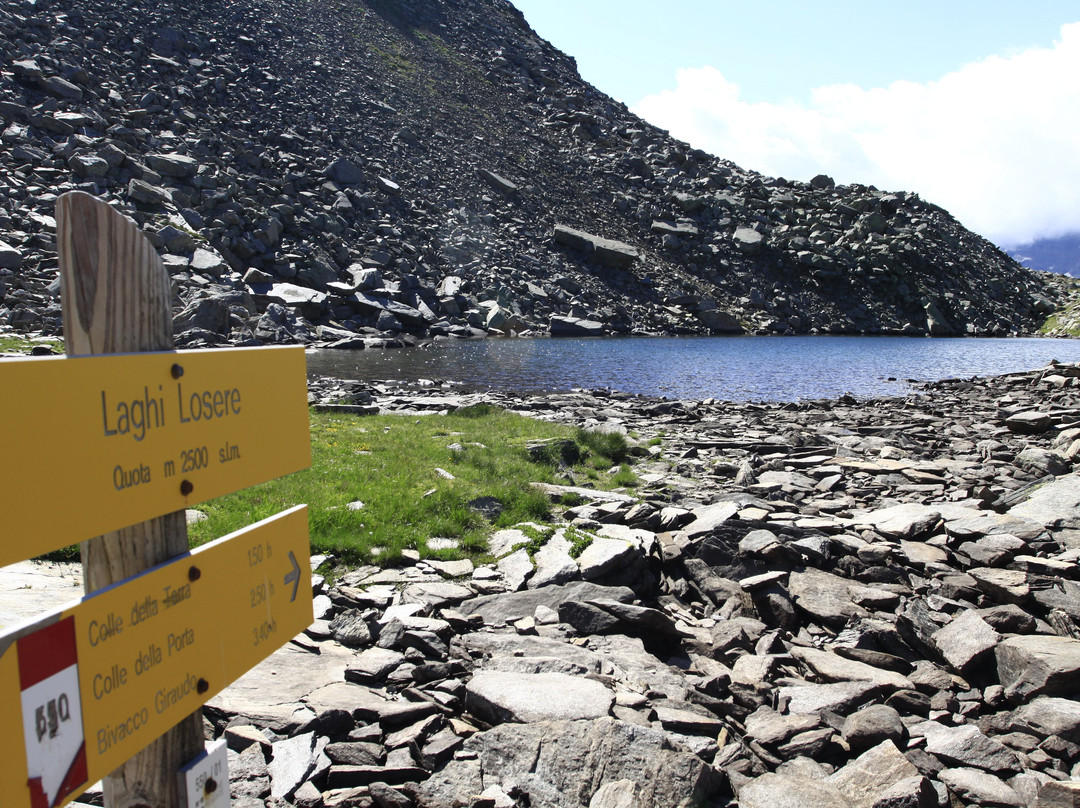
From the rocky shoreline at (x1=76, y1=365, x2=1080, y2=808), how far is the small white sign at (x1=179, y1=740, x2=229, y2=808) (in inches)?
54.5

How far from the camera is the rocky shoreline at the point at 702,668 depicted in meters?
4.23

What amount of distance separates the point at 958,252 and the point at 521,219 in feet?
220

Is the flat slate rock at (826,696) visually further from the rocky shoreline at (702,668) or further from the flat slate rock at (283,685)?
the flat slate rock at (283,685)

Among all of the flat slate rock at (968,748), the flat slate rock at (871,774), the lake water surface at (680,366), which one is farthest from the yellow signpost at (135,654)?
the lake water surface at (680,366)

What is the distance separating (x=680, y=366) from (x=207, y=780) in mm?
40748

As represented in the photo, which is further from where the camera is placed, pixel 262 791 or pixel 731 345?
pixel 731 345

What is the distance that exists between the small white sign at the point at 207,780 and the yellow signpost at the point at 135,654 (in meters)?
0.23

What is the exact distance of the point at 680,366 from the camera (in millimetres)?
41906

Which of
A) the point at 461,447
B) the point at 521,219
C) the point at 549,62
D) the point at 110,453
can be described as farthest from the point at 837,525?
the point at 549,62

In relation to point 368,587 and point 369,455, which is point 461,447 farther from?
point 368,587

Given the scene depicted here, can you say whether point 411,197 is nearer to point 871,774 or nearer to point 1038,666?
point 1038,666

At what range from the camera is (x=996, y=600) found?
23.2 ft

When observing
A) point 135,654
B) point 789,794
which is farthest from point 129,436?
point 789,794

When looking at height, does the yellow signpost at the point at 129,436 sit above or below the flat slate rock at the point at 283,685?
above
